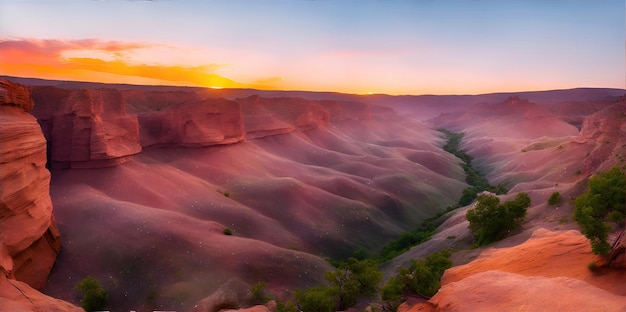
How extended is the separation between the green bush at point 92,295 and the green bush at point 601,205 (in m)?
31.2

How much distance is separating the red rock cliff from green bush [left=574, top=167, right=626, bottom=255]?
86.7ft

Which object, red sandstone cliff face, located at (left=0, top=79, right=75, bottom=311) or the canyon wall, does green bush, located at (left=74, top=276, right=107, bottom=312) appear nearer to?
red sandstone cliff face, located at (left=0, top=79, right=75, bottom=311)

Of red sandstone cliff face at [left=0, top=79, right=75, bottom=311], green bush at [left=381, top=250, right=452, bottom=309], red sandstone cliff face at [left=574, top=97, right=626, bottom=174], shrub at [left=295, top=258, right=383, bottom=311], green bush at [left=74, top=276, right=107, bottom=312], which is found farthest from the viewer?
red sandstone cliff face at [left=574, top=97, right=626, bottom=174]

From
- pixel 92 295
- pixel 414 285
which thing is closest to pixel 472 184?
pixel 414 285

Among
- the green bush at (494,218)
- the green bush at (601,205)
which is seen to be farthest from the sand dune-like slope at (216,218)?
the green bush at (601,205)

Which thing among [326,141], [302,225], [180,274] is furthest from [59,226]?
[326,141]

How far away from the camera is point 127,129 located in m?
48.8

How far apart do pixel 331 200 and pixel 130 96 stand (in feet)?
147

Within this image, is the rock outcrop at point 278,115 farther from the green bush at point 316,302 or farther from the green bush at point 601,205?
the green bush at point 601,205

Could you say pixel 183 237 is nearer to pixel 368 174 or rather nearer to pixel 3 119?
pixel 3 119

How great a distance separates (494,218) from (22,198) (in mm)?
36569

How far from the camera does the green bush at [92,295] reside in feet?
85.7

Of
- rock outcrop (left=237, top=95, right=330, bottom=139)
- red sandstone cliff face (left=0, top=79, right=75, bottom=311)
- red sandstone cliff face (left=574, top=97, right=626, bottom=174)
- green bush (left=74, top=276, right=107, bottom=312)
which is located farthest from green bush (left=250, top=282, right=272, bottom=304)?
rock outcrop (left=237, top=95, right=330, bottom=139)

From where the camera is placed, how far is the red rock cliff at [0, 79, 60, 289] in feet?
67.1
